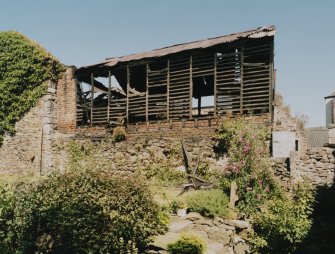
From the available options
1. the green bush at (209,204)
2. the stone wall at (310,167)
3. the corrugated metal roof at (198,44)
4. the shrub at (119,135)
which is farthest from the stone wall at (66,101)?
the stone wall at (310,167)

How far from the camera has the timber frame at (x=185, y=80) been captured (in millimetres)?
14039

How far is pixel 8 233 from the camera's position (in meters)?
7.67

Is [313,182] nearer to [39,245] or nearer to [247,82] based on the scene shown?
[247,82]

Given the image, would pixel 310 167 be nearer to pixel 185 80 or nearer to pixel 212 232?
pixel 212 232

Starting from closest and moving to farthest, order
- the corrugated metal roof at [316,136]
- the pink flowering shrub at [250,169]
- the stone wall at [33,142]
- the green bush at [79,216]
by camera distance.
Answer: the green bush at [79,216] < the pink flowering shrub at [250,169] < the stone wall at [33,142] < the corrugated metal roof at [316,136]

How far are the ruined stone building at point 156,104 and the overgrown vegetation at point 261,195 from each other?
97cm

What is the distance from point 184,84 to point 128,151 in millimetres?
4143

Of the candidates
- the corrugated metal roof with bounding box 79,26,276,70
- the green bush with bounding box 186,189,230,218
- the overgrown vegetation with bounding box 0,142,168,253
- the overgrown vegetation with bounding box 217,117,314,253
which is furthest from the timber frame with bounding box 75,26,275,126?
the overgrown vegetation with bounding box 0,142,168,253

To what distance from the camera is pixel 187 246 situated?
7129 millimetres

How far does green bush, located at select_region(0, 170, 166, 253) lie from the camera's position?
703 cm

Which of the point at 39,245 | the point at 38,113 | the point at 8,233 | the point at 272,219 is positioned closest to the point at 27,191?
the point at 8,233

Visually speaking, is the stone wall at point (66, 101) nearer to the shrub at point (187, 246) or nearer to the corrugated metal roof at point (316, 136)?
the shrub at point (187, 246)

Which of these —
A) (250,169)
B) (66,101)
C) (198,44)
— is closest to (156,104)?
(198,44)

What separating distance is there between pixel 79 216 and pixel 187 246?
244 centimetres
